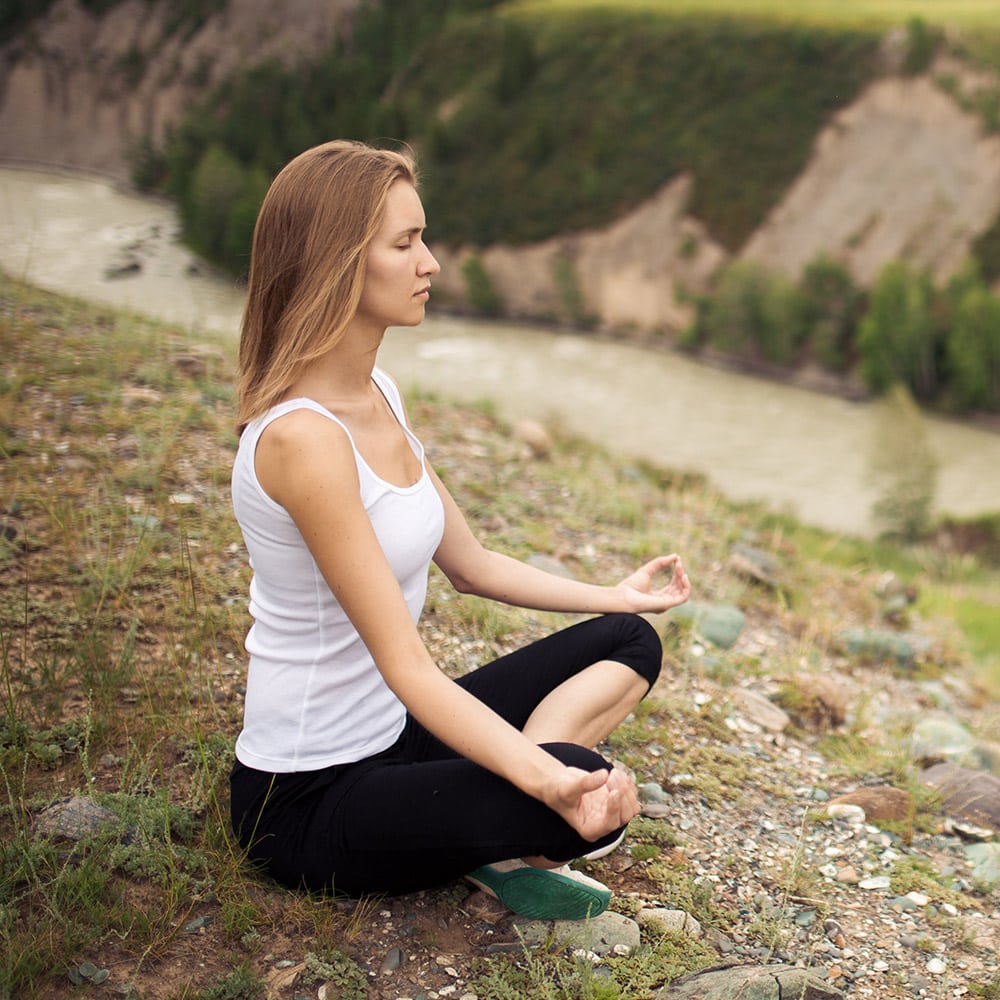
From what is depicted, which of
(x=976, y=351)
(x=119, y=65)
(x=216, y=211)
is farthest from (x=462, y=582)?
(x=119, y=65)

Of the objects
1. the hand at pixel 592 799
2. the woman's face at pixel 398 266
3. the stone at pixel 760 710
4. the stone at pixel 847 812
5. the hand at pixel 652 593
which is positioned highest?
the woman's face at pixel 398 266

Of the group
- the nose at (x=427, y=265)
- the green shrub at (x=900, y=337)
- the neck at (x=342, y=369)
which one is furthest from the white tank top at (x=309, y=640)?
the green shrub at (x=900, y=337)

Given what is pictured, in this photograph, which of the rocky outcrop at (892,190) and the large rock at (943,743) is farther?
the rocky outcrop at (892,190)

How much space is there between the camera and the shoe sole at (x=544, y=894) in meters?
2.87

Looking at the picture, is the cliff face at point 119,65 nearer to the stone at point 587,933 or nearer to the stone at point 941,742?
the stone at point 941,742

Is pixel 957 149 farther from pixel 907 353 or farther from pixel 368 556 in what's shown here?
pixel 368 556

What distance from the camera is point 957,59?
56438 mm

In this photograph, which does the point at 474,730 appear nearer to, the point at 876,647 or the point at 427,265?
the point at 427,265

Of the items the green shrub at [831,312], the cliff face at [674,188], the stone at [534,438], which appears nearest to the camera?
the stone at [534,438]

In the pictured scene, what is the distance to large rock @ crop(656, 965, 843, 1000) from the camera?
107 inches

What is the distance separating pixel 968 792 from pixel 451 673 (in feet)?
7.44

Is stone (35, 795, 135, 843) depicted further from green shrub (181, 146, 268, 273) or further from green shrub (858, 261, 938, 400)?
green shrub (858, 261, 938, 400)

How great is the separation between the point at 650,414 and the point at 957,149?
904 inches

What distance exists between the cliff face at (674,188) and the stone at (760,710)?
44726 millimetres
